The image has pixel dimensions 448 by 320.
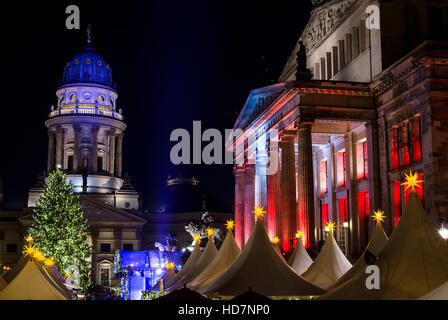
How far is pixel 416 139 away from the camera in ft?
115

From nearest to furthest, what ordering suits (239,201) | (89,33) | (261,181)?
(261,181) < (239,201) < (89,33)

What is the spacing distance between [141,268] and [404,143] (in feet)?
74.1

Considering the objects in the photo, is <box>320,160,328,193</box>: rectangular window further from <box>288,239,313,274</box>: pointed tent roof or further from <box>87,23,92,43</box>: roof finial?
<box>87,23,92,43</box>: roof finial

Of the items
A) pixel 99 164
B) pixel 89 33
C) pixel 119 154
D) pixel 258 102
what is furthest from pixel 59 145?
pixel 258 102

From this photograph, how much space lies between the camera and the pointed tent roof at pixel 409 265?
17328 millimetres

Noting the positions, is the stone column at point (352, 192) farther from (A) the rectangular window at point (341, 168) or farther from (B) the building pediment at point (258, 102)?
(B) the building pediment at point (258, 102)

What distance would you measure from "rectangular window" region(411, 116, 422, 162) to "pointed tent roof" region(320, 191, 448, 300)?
53.1 ft

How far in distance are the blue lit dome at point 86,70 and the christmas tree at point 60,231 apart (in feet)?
A: 139

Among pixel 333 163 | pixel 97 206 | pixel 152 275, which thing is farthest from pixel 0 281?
pixel 97 206

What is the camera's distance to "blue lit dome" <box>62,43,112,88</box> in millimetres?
99438

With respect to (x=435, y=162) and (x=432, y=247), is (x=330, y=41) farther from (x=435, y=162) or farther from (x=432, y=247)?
(x=432, y=247)

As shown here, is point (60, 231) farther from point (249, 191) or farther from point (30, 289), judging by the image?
point (30, 289)

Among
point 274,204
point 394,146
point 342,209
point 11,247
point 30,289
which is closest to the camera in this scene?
point 30,289

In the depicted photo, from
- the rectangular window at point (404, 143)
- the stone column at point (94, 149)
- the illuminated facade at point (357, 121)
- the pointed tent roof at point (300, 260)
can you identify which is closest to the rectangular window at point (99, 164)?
the stone column at point (94, 149)
